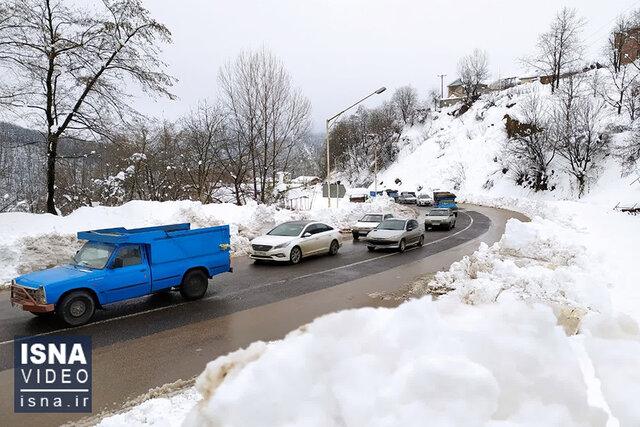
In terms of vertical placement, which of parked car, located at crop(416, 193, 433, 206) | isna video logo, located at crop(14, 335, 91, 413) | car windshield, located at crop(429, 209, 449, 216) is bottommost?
isna video logo, located at crop(14, 335, 91, 413)

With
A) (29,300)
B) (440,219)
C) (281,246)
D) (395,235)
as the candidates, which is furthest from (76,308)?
(440,219)

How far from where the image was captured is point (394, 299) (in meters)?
8.87

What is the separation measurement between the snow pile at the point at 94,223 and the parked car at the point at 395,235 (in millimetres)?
5646

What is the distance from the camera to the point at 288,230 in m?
14.5

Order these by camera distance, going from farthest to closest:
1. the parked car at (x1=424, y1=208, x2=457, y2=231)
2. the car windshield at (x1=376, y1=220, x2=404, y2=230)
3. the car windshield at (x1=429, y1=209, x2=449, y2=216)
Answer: the car windshield at (x1=429, y1=209, x2=449, y2=216)
the parked car at (x1=424, y1=208, x2=457, y2=231)
the car windshield at (x1=376, y1=220, x2=404, y2=230)

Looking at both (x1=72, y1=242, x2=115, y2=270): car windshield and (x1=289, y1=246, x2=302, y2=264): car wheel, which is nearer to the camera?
(x1=72, y1=242, x2=115, y2=270): car windshield

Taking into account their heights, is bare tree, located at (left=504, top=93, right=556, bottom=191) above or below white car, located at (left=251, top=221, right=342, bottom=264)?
above

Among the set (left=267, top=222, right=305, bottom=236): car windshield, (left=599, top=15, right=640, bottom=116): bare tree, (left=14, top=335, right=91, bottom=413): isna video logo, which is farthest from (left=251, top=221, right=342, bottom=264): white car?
(left=599, top=15, right=640, bottom=116): bare tree

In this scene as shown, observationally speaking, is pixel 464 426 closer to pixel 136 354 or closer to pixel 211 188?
pixel 136 354

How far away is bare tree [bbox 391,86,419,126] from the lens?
94.3 meters

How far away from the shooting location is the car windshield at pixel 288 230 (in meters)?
14.3

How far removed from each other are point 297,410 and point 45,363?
5430 mm

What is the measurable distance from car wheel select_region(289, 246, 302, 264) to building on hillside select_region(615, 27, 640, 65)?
5862cm

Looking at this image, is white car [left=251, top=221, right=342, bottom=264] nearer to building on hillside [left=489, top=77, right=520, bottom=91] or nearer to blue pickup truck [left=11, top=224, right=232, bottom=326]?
blue pickup truck [left=11, top=224, right=232, bottom=326]
